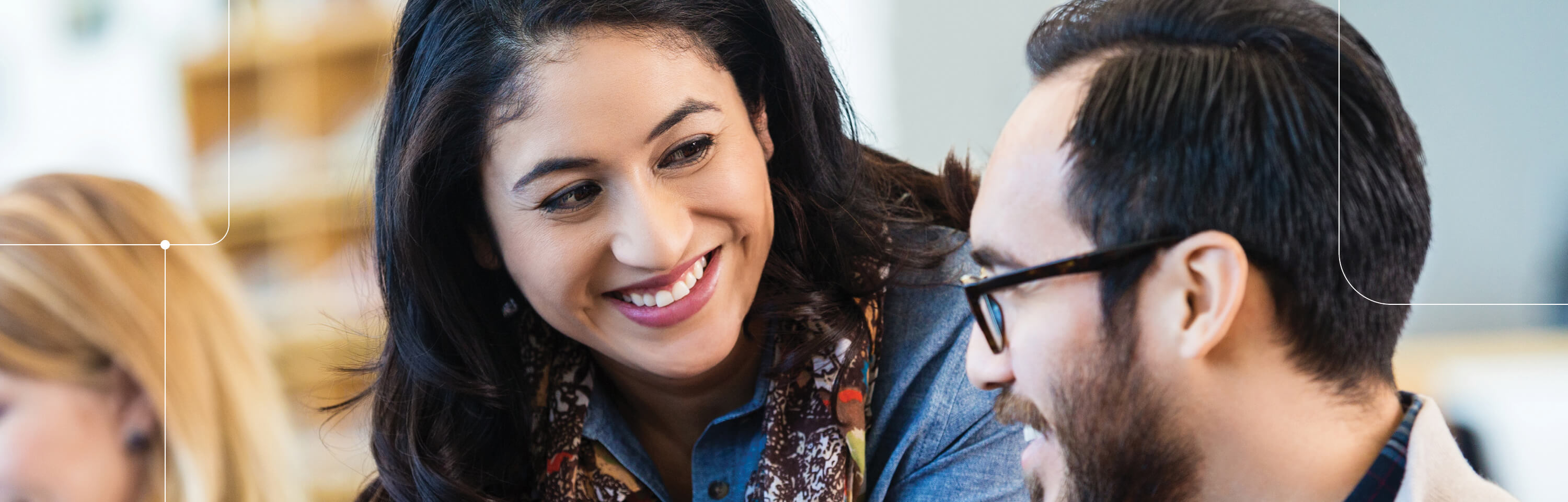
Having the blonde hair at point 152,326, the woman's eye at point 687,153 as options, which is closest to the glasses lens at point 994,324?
the woman's eye at point 687,153

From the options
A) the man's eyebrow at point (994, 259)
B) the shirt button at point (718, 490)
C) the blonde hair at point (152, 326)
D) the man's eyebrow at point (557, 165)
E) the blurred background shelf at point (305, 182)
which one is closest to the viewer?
the man's eyebrow at point (994, 259)

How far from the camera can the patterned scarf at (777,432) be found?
1209 mm

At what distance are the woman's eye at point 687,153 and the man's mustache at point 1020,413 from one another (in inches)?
15.1

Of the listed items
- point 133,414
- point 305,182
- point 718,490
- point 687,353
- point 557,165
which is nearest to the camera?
point 557,165

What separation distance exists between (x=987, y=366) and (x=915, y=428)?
0.95 ft

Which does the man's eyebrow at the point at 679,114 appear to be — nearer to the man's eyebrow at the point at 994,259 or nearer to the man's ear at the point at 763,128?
the man's ear at the point at 763,128

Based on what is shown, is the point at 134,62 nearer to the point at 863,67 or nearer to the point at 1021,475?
the point at 863,67

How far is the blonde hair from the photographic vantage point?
142 cm

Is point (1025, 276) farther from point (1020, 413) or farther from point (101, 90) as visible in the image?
point (101, 90)

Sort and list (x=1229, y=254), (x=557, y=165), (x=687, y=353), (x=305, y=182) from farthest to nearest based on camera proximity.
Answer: (x=305, y=182)
(x=687, y=353)
(x=557, y=165)
(x=1229, y=254)

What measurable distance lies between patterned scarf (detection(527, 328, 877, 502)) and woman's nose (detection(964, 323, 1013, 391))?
273 mm

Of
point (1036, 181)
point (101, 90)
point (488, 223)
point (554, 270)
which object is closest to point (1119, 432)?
point (1036, 181)

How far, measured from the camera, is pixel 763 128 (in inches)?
48.3

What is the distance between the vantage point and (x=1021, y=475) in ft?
3.75
